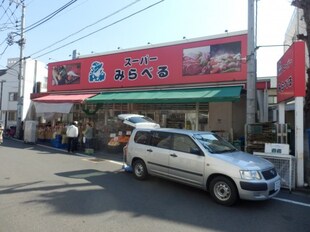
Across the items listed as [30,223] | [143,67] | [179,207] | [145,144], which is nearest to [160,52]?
[143,67]

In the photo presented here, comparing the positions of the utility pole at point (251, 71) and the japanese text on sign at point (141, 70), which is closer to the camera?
the utility pole at point (251, 71)

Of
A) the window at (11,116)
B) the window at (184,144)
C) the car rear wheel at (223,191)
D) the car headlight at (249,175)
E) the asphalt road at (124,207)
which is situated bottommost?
the asphalt road at (124,207)

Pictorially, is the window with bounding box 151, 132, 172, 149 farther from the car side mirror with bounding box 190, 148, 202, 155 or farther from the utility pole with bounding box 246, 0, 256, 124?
the utility pole with bounding box 246, 0, 256, 124

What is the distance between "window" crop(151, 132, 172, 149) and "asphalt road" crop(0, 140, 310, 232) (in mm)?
1111

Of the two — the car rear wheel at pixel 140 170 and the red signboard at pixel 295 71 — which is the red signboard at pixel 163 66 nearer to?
the red signboard at pixel 295 71

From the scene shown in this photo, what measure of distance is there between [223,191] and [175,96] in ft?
24.8

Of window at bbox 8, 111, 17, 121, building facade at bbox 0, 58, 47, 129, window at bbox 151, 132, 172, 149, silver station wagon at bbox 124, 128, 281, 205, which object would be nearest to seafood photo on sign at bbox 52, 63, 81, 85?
silver station wagon at bbox 124, 128, 281, 205

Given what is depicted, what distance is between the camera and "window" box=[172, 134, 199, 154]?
740 cm

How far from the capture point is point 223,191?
6582 mm

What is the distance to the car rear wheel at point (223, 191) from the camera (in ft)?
20.9

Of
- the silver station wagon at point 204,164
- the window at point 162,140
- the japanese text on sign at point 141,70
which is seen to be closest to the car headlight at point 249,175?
the silver station wagon at point 204,164

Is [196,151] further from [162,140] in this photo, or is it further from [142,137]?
[142,137]

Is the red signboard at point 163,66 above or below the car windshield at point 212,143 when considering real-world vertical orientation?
above

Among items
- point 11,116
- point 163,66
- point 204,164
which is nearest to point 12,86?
point 11,116
